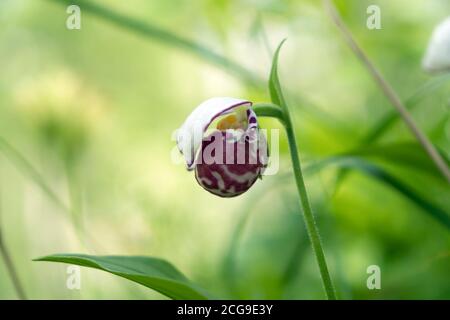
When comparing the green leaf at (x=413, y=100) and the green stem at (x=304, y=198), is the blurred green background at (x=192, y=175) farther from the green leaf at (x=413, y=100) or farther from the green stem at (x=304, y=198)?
the green stem at (x=304, y=198)

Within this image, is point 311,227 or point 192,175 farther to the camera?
point 192,175

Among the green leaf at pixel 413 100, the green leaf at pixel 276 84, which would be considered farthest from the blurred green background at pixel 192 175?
the green leaf at pixel 276 84

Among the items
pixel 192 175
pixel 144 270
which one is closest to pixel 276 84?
pixel 144 270

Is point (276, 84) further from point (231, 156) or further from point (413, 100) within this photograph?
point (413, 100)

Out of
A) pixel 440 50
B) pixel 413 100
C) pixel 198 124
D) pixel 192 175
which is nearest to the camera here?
pixel 198 124

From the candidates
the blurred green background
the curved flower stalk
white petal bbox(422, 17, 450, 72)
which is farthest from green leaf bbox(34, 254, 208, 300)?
white petal bbox(422, 17, 450, 72)

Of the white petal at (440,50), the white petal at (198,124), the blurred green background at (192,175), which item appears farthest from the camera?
the blurred green background at (192,175)
